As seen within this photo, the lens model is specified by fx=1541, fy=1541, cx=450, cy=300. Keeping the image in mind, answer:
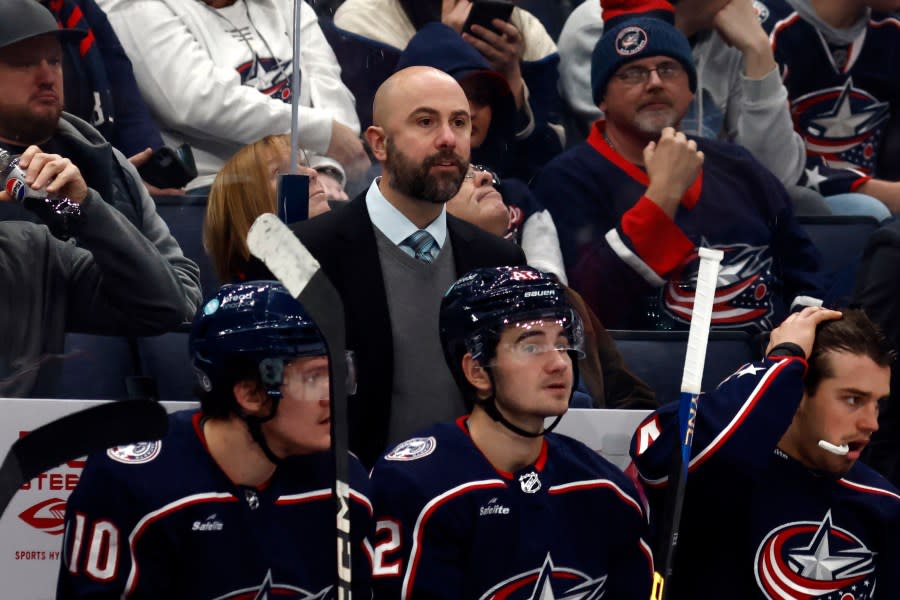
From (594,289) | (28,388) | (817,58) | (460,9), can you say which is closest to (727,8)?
(817,58)

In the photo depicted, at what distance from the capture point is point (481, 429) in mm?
2740

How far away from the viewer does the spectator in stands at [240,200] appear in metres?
3.33

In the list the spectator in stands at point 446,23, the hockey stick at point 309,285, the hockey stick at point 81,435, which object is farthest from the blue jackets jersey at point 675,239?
the hockey stick at point 81,435

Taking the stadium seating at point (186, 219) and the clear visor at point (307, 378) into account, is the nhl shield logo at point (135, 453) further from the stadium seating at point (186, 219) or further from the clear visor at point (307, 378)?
the stadium seating at point (186, 219)

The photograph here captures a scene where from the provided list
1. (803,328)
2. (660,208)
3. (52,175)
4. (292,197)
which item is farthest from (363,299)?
(660,208)

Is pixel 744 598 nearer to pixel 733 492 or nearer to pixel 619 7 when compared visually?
pixel 733 492

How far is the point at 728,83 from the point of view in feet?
15.4

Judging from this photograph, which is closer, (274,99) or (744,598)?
(744,598)

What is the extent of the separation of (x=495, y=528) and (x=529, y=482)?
0.36 feet

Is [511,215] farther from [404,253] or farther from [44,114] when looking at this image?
[44,114]

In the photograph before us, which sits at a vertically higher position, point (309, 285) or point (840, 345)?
point (309, 285)

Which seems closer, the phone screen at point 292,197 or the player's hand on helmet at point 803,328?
the player's hand on helmet at point 803,328

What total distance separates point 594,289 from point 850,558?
41.9 inches

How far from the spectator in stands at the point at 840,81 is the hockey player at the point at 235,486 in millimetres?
2661
